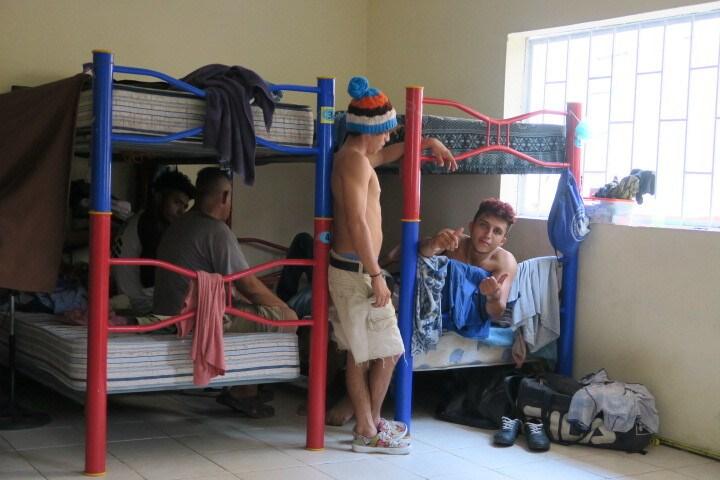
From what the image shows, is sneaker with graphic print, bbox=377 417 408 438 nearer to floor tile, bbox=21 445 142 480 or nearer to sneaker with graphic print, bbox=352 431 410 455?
sneaker with graphic print, bbox=352 431 410 455

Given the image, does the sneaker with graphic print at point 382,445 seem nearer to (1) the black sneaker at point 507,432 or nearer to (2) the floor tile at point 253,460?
(2) the floor tile at point 253,460

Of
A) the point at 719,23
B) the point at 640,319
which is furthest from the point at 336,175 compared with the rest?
the point at 719,23

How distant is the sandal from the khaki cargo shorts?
91cm

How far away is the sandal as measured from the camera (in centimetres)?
516

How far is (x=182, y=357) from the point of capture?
420 centimetres

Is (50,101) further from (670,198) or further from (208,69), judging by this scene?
(670,198)

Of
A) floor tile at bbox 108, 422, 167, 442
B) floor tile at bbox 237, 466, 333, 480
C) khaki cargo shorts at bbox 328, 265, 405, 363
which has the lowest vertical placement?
floor tile at bbox 108, 422, 167, 442

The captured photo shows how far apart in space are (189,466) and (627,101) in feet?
10.4

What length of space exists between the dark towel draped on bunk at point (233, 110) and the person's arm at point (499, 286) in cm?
145

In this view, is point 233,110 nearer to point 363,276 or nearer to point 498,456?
point 363,276

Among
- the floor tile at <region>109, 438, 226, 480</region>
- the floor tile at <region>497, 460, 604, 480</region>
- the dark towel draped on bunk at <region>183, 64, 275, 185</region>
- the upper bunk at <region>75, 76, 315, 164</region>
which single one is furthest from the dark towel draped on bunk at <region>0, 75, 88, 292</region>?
the floor tile at <region>497, 460, 604, 480</region>

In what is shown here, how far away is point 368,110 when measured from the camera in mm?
4441

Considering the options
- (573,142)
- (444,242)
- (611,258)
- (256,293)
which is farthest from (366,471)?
(573,142)

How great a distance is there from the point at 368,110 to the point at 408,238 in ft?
2.32
